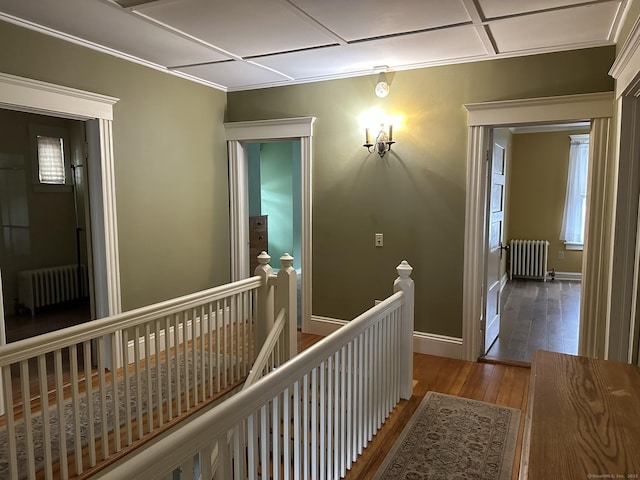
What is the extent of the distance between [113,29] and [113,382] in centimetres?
217

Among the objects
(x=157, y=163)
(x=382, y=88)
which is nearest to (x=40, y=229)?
(x=157, y=163)

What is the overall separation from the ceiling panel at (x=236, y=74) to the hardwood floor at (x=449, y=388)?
9.11 ft

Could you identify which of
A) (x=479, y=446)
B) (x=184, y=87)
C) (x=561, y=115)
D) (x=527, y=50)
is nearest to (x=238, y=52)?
(x=184, y=87)

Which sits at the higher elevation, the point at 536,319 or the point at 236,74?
the point at 236,74

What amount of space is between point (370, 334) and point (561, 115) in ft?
7.11

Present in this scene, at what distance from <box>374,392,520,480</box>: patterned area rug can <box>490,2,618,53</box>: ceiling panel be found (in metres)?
2.41

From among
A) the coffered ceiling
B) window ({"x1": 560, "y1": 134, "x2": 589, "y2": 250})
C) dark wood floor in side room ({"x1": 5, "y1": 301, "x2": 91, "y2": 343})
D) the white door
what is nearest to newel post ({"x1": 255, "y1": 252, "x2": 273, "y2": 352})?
the coffered ceiling

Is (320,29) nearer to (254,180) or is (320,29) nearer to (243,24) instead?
(243,24)

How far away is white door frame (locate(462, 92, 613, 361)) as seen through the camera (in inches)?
124

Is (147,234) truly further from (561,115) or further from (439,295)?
(561,115)

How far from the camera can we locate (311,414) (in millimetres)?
1943

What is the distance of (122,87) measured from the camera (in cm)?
350

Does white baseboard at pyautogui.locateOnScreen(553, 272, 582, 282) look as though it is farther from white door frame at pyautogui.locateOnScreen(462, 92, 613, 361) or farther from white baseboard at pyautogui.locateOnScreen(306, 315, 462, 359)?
white baseboard at pyautogui.locateOnScreen(306, 315, 462, 359)

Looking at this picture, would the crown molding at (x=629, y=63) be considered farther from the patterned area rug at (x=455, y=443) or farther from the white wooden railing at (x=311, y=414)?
the patterned area rug at (x=455, y=443)
